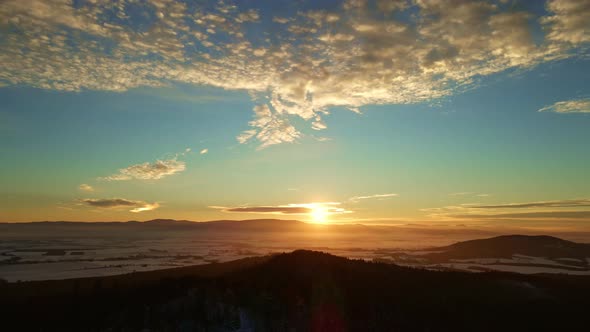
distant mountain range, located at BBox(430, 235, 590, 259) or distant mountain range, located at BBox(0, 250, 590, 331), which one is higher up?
distant mountain range, located at BBox(0, 250, 590, 331)

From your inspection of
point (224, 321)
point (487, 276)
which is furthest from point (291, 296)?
point (487, 276)

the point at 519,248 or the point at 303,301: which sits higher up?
the point at 303,301

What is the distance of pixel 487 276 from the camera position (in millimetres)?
34281

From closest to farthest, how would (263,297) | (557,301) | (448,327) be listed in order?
1. (263,297)
2. (448,327)
3. (557,301)

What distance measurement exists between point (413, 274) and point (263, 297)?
16226 millimetres

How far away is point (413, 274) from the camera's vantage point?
3253cm

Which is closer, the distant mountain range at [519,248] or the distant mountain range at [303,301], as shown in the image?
the distant mountain range at [303,301]

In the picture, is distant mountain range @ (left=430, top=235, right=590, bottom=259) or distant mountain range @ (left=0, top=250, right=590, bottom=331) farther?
distant mountain range @ (left=430, top=235, right=590, bottom=259)

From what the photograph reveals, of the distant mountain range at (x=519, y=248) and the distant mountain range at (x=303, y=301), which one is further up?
the distant mountain range at (x=303, y=301)

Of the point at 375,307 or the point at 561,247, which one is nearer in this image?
the point at 375,307

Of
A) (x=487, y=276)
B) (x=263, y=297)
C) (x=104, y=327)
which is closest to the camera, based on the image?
(x=104, y=327)

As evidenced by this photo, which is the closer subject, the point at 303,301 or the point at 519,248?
the point at 303,301

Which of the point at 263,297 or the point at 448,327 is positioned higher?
the point at 263,297

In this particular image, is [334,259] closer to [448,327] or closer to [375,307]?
[375,307]
